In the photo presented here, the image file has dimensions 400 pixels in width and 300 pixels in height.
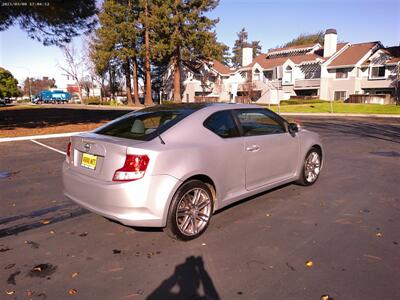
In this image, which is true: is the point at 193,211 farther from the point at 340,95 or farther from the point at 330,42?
the point at 330,42

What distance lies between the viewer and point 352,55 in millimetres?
46969

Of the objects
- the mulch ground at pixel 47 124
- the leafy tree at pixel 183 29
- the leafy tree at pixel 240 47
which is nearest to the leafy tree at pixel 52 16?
the mulch ground at pixel 47 124

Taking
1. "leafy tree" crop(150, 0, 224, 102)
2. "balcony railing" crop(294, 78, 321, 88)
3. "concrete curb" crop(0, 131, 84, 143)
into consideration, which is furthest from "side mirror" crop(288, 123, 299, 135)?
"balcony railing" crop(294, 78, 321, 88)

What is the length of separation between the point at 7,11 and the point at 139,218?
53.4 feet

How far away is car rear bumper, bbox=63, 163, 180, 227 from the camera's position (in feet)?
11.9

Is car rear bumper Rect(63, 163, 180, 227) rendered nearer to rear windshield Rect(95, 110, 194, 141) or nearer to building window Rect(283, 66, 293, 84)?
rear windshield Rect(95, 110, 194, 141)

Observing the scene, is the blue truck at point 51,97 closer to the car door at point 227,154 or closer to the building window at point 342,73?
the building window at point 342,73

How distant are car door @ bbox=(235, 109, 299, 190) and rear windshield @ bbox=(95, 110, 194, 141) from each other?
3.28 feet

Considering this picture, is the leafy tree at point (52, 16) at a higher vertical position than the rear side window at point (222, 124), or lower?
higher

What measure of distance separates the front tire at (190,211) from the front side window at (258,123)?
1149 mm

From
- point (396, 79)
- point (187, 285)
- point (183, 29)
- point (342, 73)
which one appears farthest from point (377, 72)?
point (187, 285)

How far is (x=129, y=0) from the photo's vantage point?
44.8 metres

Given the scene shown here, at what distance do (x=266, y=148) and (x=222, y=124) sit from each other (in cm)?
86

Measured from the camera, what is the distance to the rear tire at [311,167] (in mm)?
6051
